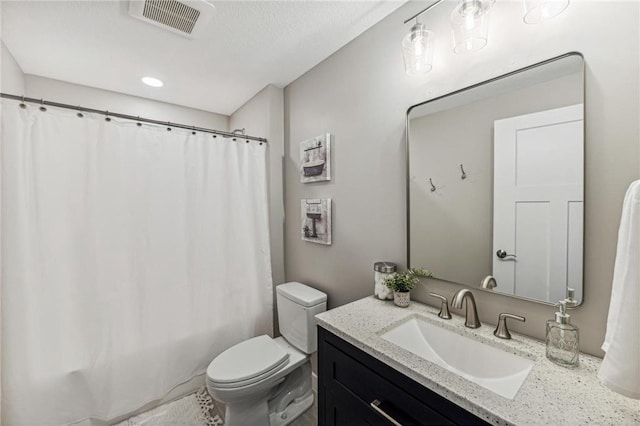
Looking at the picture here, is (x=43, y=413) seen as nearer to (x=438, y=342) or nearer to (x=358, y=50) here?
(x=438, y=342)

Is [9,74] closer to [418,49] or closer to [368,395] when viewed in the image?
[418,49]

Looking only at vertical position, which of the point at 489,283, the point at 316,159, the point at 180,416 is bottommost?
the point at 180,416

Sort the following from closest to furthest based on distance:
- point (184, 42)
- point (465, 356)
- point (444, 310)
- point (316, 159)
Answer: point (465, 356)
point (444, 310)
point (184, 42)
point (316, 159)

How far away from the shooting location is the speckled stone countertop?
592mm

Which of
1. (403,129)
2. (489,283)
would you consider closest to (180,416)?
(489,283)

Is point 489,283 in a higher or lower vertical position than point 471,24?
lower

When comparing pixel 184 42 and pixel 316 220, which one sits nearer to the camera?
pixel 184 42

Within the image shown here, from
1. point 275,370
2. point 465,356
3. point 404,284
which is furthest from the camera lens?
point 275,370

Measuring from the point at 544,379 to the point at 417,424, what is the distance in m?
0.39

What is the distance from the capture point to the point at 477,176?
3.51 feet

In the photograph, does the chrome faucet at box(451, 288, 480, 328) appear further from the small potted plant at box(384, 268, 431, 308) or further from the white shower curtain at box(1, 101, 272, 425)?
the white shower curtain at box(1, 101, 272, 425)

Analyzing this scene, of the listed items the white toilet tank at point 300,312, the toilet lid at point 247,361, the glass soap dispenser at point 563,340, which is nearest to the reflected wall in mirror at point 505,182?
the glass soap dispenser at point 563,340

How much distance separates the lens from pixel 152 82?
2.14 meters

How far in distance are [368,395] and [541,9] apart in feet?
4.83
